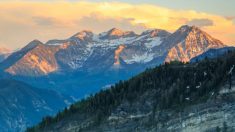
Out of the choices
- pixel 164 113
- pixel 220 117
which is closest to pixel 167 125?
pixel 164 113

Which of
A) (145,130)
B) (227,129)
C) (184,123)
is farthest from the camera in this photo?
(145,130)

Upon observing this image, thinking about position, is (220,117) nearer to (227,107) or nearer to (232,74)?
(227,107)

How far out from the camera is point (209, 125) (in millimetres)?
175125

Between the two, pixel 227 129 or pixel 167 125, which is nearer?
pixel 227 129

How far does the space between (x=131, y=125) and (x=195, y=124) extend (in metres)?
24.8

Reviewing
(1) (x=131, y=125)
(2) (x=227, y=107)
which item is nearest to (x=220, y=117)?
(2) (x=227, y=107)

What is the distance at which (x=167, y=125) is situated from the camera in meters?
189

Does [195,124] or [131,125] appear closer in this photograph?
[195,124]

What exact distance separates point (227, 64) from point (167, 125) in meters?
21.7

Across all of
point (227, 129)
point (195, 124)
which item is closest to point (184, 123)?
point (195, 124)

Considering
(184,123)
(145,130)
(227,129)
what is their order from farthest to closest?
(145,130) < (184,123) < (227,129)

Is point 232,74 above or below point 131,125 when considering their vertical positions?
above

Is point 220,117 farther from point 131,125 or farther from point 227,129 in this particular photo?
point 131,125

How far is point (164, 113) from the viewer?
19375 cm
